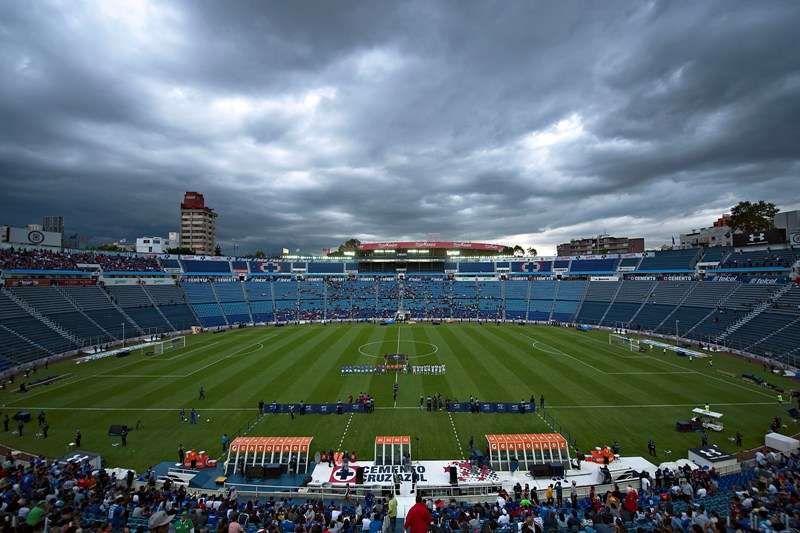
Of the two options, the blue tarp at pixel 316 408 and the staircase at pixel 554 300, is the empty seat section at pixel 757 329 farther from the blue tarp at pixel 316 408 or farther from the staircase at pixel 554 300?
the blue tarp at pixel 316 408

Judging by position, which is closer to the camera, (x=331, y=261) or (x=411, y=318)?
(x=411, y=318)

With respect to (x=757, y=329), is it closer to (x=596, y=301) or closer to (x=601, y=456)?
(x=596, y=301)

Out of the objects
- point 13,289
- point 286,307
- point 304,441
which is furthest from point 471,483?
point 286,307

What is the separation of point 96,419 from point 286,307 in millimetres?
50799

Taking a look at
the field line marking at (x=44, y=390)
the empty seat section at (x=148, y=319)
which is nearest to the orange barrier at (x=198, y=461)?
the field line marking at (x=44, y=390)

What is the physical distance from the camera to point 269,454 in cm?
2020

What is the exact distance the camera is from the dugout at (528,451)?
1955 cm

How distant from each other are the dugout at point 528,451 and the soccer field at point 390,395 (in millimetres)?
2200

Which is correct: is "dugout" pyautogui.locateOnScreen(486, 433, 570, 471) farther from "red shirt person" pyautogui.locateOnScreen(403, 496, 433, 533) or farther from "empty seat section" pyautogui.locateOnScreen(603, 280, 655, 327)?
"empty seat section" pyautogui.locateOnScreen(603, 280, 655, 327)

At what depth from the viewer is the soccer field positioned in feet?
74.7

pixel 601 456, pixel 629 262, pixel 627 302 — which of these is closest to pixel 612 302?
pixel 627 302

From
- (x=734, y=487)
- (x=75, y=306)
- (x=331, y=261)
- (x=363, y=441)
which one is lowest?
(x=363, y=441)

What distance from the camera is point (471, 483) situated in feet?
57.3

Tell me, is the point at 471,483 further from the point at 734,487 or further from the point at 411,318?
the point at 411,318
